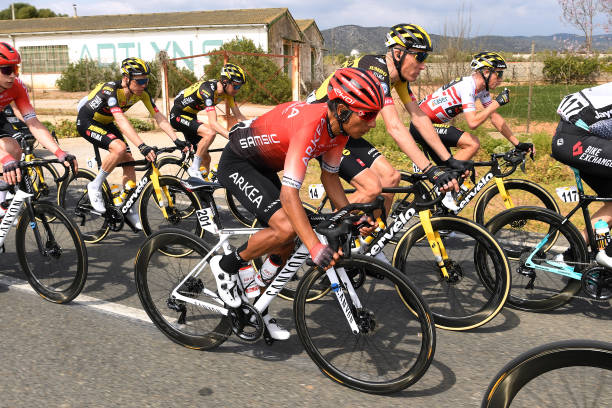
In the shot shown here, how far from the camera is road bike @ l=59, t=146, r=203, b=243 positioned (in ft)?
19.5

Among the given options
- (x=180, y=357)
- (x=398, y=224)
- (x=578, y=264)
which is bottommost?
(x=180, y=357)

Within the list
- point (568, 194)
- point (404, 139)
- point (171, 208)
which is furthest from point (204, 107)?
point (568, 194)

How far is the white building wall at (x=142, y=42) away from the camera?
3350 centimetres

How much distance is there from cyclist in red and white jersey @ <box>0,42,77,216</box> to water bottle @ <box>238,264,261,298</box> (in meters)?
2.16

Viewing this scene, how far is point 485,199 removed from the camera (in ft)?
18.5

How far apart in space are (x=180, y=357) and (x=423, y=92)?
A: 13018 millimetres

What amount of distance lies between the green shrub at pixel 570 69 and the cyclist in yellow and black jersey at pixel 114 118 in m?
11.4

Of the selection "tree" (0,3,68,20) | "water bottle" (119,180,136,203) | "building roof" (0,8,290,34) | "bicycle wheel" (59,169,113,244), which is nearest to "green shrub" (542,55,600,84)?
"water bottle" (119,180,136,203)

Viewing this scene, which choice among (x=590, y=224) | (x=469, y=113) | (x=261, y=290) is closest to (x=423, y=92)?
(x=469, y=113)

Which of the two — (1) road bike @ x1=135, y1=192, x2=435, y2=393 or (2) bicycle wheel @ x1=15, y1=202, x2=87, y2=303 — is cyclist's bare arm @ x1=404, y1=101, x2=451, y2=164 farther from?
(2) bicycle wheel @ x1=15, y1=202, x2=87, y2=303

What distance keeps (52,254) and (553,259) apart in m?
4.23

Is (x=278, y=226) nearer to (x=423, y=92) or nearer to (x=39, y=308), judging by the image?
(x=39, y=308)

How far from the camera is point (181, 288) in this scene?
3736mm

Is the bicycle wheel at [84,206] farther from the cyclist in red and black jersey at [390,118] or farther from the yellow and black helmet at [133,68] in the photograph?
the cyclist in red and black jersey at [390,118]
